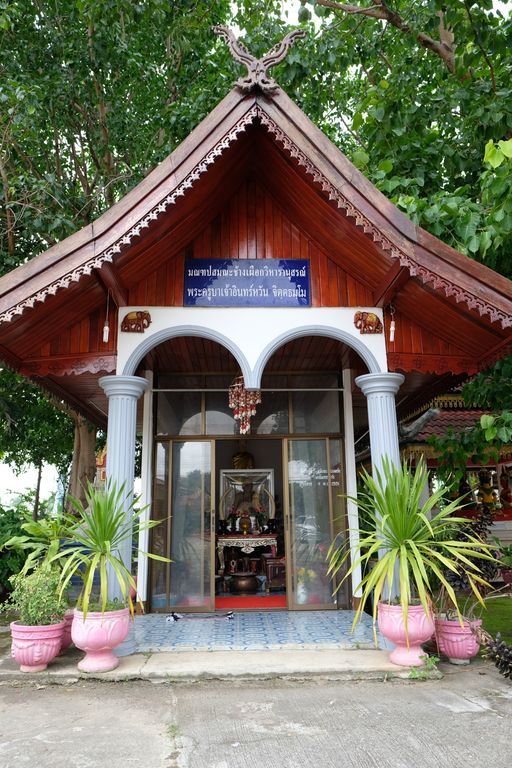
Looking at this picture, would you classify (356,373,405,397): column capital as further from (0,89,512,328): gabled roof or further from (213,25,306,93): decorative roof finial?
(213,25,306,93): decorative roof finial

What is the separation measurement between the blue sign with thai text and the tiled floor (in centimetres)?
308

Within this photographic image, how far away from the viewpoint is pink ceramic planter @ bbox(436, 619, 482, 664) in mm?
4453

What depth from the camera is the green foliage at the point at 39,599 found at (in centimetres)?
433

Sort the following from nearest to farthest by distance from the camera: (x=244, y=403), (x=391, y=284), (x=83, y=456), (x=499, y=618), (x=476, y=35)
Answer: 1. (x=391, y=284)
2. (x=476, y=35)
3. (x=244, y=403)
4. (x=499, y=618)
5. (x=83, y=456)

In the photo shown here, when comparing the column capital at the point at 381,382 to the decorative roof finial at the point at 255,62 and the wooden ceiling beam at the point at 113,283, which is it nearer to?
the wooden ceiling beam at the point at 113,283

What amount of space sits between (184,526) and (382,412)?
2.98 metres

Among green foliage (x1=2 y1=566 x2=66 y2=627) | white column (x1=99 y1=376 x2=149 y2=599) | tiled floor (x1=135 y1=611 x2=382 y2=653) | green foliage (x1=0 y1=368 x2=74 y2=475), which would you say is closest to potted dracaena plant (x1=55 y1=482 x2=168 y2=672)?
green foliage (x1=2 y1=566 x2=66 y2=627)

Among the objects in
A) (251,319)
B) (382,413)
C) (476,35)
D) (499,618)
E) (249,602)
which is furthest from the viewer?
(499,618)

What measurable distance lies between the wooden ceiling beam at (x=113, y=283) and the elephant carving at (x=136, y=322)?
0.14m

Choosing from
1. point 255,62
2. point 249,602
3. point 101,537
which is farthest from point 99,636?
point 255,62

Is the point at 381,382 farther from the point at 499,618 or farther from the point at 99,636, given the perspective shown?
the point at 499,618

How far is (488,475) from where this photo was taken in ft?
36.5

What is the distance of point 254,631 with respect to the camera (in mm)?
5508

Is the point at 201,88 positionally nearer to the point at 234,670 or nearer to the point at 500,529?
the point at 234,670
